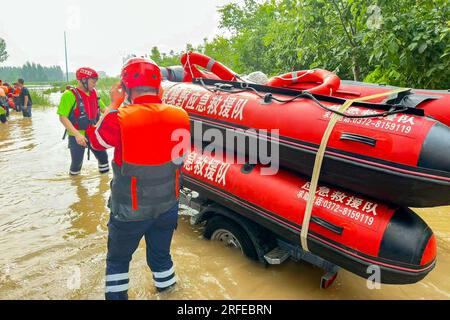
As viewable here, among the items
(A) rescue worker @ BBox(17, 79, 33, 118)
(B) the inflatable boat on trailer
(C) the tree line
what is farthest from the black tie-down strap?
(A) rescue worker @ BBox(17, 79, 33, 118)

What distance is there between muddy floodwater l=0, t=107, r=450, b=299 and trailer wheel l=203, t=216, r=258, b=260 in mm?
89

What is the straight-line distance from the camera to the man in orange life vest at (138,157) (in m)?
2.00

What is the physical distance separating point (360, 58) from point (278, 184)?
4977 mm

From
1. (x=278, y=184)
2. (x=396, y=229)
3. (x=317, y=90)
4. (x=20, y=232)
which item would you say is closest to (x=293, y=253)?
(x=278, y=184)

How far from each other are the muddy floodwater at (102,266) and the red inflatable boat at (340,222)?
1.58 ft

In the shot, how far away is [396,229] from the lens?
2.02 m

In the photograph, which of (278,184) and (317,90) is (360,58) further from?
(278,184)

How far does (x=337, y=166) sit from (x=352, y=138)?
232 millimetres

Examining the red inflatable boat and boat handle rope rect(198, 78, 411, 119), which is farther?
boat handle rope rect(198, 78, 411, 119)

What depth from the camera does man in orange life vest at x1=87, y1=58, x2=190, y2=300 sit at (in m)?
2.00

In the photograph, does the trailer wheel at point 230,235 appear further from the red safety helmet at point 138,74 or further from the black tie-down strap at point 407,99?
the black tie-down strap at point 407,99

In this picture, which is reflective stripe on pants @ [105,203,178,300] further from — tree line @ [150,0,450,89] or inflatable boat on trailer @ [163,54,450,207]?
tree line @ [150,0,450,89]

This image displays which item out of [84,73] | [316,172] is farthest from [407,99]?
[84,73]

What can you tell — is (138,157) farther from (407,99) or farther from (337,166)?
(407,99)
